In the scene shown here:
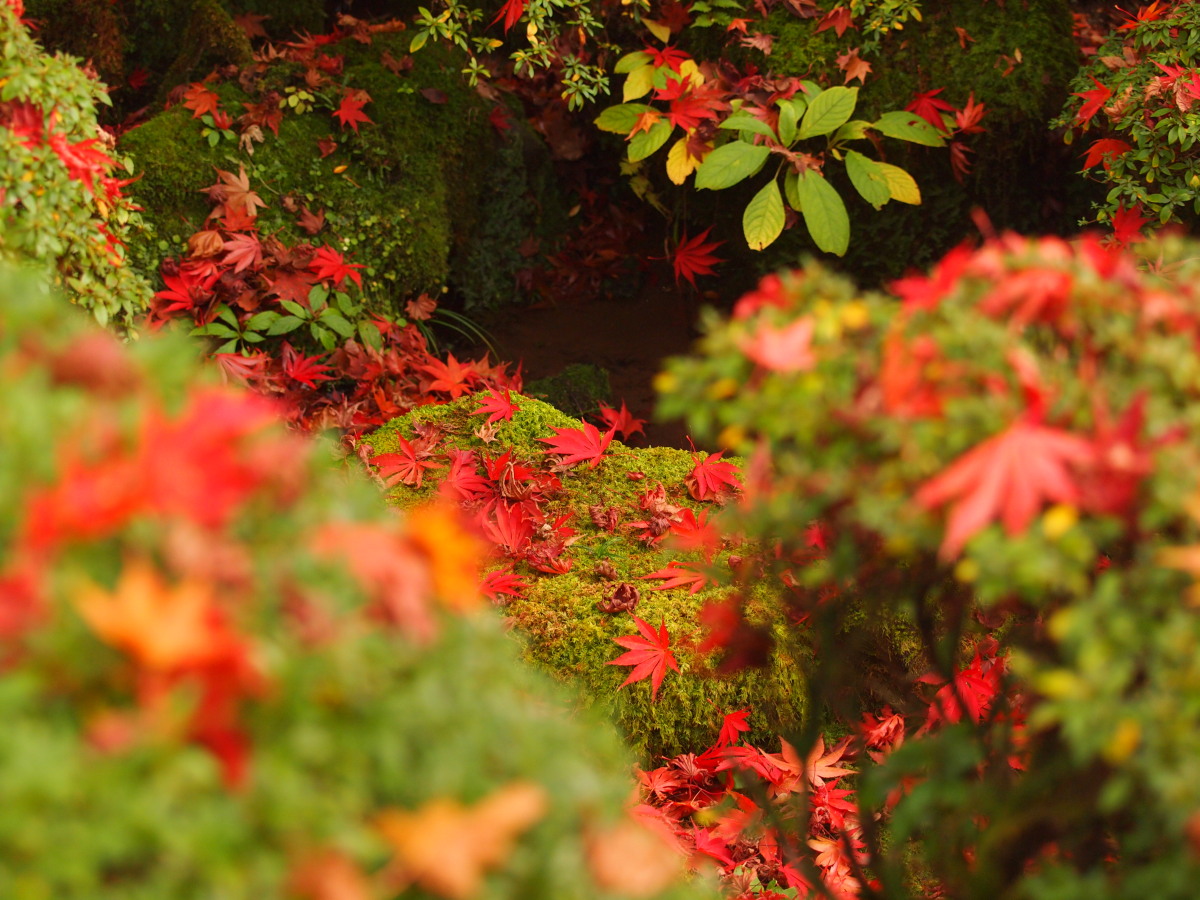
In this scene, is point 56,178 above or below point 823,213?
above

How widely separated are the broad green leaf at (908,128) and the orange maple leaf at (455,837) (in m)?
3.35

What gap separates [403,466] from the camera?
8.95 feet

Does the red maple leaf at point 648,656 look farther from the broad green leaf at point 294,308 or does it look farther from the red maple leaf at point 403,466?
the broad green leaf at point 294,308

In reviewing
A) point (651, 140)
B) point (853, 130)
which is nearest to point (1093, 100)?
point (853, 130)

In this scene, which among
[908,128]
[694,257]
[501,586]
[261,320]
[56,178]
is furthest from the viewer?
[694,257]

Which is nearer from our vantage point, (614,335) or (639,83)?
(639,83)

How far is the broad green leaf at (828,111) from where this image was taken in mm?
3426

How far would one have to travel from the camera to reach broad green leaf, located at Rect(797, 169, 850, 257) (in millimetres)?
3416

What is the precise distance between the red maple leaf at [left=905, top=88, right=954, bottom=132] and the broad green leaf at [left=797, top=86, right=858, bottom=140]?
32cm

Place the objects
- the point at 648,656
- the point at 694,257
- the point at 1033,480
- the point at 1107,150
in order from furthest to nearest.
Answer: the point at 694,257 < the point at 1107,150 < the point at 648,656 < the point at 1033,480

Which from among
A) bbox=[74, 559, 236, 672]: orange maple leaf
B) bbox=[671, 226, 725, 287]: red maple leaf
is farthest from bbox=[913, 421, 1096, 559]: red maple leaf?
bbox=[671, 226, 725, 287]: red maple leaf

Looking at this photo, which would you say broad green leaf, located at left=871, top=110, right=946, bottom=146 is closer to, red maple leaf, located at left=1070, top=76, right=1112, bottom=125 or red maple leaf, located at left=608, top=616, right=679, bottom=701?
red maple leaf, located at left=1070, top=76, right=1112, bottom=125

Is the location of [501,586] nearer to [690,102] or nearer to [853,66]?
[690,102]

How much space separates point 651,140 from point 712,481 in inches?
61.8
